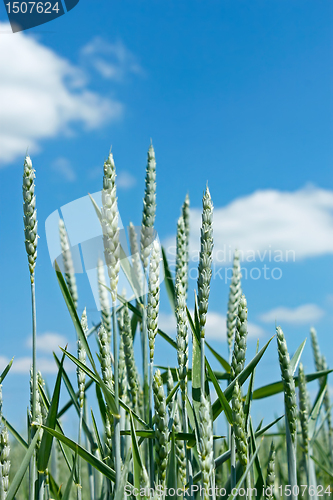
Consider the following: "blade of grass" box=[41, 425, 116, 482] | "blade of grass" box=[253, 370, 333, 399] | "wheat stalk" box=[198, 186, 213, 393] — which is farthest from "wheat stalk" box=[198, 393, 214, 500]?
"blade of grass" box=[253, 370, 333, 399]

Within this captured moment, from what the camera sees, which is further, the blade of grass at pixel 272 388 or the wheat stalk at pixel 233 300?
the wheat stalk at pixel 233 300

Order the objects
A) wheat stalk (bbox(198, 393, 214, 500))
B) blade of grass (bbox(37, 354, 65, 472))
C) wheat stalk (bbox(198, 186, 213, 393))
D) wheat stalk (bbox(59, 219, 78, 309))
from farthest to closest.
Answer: wheat stalk (bbox(59, 219, 78, 309)) → blade of grass (bbox(37, 354, 65, 472)) → wheat stalk (bbox(198, 186, 213, 393)) → wheat stalk (bbox(198, 393, 214, 500))

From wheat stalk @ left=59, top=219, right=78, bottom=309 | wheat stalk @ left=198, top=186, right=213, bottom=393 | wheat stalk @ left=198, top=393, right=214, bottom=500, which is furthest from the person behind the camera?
wheat stalk @ left=59, top=219, right=78, bottom=309

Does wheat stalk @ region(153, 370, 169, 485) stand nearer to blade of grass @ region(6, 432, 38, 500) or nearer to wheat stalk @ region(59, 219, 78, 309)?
blade of grass @ region(6, 432, 38, 500)

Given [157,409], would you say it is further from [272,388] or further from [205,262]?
[272,388]

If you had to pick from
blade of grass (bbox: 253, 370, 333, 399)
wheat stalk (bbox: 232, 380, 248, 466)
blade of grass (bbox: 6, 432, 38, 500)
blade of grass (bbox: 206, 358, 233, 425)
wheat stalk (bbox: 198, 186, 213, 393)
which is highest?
wheat stalk (bbox: 198, 186, 213, 393)

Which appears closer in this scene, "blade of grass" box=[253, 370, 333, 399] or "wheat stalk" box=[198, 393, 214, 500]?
"wheat stalk" box=[198, 393, 214, 500]

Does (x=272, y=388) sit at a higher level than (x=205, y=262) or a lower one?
lower

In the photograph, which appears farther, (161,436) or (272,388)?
(272,388)

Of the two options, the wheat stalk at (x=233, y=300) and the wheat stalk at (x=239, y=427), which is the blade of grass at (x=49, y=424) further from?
the wheat stalk at (x=233, y=300)

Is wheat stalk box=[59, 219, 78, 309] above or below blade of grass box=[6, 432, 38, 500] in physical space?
above

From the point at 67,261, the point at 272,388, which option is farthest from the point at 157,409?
the point at 67,261

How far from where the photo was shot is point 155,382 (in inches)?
51.2

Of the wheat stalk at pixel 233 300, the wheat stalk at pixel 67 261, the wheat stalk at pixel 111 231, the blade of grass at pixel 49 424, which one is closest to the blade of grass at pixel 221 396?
the wheat stalk at pixel 111 231
